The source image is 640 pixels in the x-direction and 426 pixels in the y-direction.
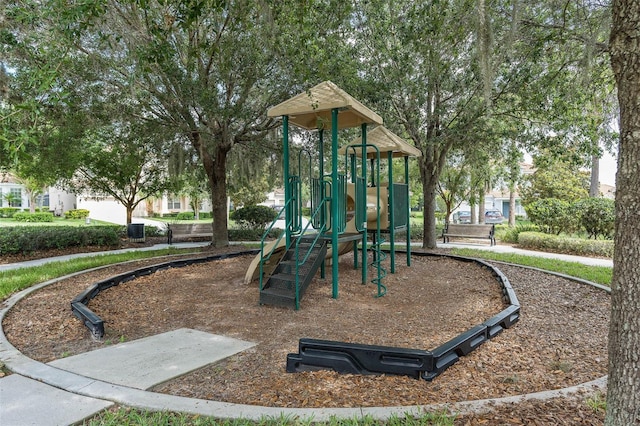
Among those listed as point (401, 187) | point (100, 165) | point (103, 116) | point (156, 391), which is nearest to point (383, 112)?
point (401, 187)

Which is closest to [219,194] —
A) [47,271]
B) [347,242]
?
[47,271]

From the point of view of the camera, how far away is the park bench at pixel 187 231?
1345cm

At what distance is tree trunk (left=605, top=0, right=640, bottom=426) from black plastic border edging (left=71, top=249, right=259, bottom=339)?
4283mm

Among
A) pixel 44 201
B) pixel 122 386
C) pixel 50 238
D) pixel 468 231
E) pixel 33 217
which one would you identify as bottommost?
pixel 122 386

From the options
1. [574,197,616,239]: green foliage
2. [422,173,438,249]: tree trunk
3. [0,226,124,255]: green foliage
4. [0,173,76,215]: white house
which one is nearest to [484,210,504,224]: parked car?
[574,197,616,239]: green foliage

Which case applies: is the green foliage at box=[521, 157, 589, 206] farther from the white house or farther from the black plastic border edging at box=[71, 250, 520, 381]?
the white house

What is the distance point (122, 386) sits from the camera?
2.81m

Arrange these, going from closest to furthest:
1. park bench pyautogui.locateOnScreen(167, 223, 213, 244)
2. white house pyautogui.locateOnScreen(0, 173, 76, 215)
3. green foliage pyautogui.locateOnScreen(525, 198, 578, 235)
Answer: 1. green foliage pyautogui.locateOnScreen(525, 198, 578, 235)
2. park bench pyautogui.locateOnScreen(167, 223, 213, 244)
3. white house pyautogui.locateOnScreen(0, 173, 76, 215)

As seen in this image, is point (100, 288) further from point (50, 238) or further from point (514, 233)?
point (514, 233)

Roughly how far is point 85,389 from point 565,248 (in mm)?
12133

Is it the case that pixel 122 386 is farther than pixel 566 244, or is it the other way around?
pixel 566 244

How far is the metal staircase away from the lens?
518cm

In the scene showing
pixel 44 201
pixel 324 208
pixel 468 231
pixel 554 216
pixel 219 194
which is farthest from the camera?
pixel 44 201

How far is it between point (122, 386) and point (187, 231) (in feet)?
37.9
